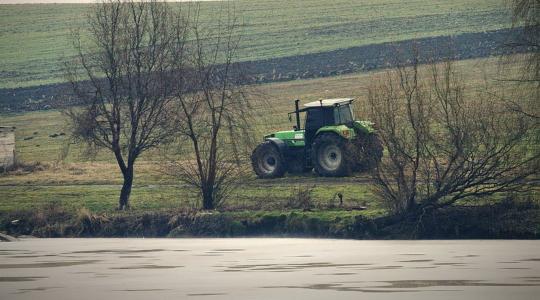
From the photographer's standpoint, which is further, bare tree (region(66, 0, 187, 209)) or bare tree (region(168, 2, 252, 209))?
bare tree (region(66, 0, 187, 209))

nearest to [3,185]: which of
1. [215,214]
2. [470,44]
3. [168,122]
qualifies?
[168,122]

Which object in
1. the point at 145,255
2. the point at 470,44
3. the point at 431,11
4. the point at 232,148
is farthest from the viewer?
the point at 431,11

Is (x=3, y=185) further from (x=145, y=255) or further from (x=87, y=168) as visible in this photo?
(x=145, y=255)

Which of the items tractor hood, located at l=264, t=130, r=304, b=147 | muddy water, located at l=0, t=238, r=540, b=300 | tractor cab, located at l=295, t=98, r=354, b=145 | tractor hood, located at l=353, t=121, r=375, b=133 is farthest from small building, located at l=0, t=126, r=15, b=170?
muddy water, located at l=0, t=238, r=540, b=300

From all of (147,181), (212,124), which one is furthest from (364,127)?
(147,181)

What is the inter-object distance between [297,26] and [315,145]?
6829 cm

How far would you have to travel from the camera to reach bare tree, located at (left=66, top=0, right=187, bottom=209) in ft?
147

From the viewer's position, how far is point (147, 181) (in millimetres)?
53625

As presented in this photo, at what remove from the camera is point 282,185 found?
46656mm

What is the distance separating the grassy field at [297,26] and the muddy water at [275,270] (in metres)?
62.0

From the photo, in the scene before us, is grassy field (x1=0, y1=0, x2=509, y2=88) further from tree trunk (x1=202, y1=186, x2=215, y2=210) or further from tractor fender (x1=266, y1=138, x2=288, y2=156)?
tree trunk (x1=202, y1=186, x2=215, y2=210)

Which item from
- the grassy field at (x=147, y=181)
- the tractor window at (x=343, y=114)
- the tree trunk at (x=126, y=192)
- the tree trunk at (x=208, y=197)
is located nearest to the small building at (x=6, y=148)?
the grassy field at (x=147, y=181)

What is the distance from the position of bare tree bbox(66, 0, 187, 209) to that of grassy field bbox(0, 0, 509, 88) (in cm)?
5032

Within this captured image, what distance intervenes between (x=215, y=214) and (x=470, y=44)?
55.3 m
